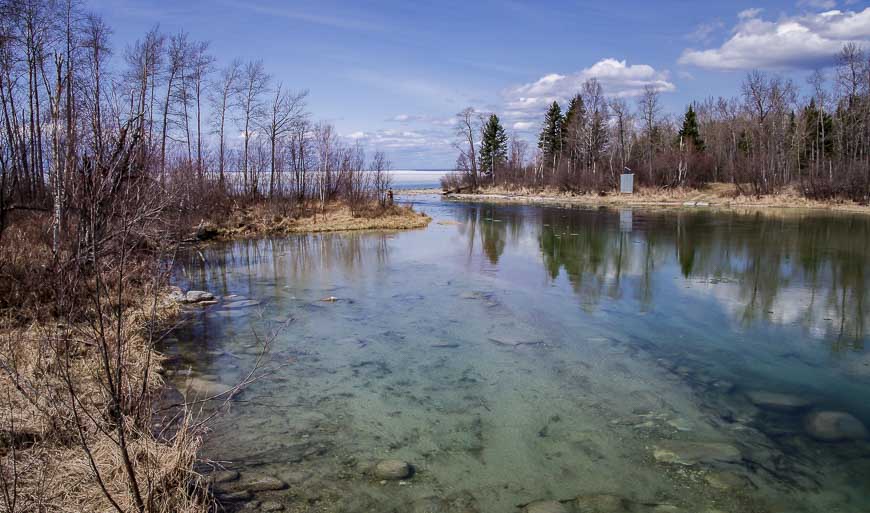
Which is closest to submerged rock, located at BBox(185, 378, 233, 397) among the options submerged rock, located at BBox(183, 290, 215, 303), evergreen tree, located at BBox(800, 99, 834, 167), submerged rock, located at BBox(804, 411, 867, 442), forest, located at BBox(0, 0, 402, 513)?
forest, located at BBox(0, 0, 402, 513)

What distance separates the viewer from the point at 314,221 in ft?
93.8

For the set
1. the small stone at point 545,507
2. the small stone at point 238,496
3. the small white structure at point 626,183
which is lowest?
the small stone at point 545,507

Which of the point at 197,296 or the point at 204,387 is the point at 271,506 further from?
the point at 197,296

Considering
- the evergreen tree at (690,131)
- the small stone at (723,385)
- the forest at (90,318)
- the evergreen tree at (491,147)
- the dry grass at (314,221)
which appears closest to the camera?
the forest at (90,318)

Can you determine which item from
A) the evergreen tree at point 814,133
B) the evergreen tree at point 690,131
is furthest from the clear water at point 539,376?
the evergreen tree at point 690,131

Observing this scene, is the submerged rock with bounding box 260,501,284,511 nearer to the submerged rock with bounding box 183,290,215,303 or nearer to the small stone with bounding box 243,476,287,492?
the small stone with bounding box 243,476,287,492

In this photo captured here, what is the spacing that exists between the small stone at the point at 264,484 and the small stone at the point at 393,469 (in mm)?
854

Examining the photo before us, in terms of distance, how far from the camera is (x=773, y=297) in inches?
457

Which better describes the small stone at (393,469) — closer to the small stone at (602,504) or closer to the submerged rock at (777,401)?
the small stone at (602,504)

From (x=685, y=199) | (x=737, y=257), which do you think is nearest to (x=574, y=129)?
(x=685, y=199)

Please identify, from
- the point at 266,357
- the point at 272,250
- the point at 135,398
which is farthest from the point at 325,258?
the point at 135,398

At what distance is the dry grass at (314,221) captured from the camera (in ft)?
83.4

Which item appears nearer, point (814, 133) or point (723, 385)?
point (723, 385)

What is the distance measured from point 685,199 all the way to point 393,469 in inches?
1723
